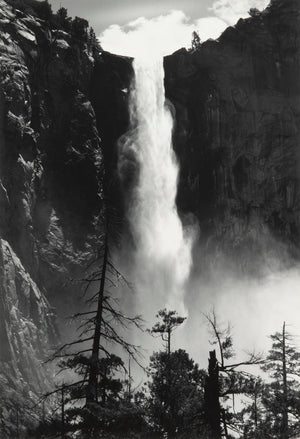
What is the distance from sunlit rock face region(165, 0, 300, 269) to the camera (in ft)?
249

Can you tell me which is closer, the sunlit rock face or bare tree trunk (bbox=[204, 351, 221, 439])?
bare tree trunk (bbox=[204, 351, 221, 439])

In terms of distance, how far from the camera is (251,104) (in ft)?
257

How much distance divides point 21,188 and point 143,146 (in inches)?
809

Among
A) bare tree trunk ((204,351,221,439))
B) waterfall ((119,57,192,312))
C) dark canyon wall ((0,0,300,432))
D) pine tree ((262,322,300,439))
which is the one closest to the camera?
bare tree trunk ((204,351,221,439))

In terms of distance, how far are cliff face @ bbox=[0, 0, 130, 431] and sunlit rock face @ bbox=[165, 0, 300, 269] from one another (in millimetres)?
8870

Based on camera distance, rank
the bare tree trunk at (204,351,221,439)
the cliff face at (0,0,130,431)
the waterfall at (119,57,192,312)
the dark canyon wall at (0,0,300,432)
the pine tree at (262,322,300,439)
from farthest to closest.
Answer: the waterfall at (119,57,192,312) → the dark canyon wall at (0,0,300,432) → the cliff face at (0,0,130,431) → the pine tree at (262,322,300,439) → the bare tree trunk at (204,351,221,439)

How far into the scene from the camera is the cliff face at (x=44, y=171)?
5381 cm

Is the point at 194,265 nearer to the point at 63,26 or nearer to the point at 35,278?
the point at 35,278

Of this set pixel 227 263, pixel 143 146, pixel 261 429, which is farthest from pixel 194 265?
pixel 261 429

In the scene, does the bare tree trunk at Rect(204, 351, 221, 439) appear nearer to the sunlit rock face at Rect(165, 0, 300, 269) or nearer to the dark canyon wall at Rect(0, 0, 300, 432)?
the dark canyon wall at Rect(0, 0, 300, 432)

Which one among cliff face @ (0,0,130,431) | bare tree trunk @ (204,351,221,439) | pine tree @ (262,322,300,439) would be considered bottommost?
bare tree trunk @ (204,351,221,439)

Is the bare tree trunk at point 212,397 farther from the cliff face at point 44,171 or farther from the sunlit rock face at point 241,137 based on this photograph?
the sunlit rock face at point 241,137

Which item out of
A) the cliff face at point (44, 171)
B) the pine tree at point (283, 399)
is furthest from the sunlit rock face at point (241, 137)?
the pine tree at point (283, 399)

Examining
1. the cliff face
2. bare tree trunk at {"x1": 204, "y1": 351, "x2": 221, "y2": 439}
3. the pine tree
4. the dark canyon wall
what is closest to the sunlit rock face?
the dark canyon wall
